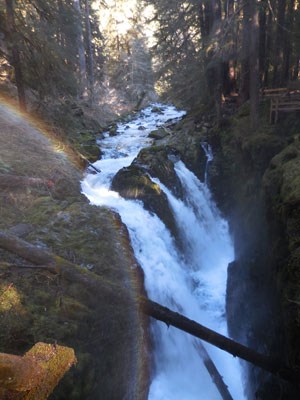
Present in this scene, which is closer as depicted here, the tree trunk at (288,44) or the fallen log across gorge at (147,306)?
the fallen log across gorge at (147,306)

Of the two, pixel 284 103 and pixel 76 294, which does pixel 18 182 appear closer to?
pixel 76 294

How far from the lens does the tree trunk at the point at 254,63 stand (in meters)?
13.9

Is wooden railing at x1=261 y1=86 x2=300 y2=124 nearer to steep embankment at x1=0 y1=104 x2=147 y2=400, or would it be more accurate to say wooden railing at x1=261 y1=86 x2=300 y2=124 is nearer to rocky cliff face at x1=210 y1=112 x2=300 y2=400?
rocky cliff face at x1=210 y1=112 x2=300 y2=400

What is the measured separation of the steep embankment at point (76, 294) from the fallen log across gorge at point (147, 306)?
2.7 inches

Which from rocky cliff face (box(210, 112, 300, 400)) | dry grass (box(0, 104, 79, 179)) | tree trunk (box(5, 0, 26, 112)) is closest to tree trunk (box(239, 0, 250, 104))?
rocky cliff face (box(210, 112, 300, 400))

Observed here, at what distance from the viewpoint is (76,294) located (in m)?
5.64

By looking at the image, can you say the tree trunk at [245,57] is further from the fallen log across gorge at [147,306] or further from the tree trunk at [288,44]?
the fallen log across gorge at [147,306]

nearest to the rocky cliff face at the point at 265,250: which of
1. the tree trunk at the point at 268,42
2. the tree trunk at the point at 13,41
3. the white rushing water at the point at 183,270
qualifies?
the white rushing water at the point at 183,270

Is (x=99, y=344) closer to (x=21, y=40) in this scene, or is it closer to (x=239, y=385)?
(x=239, y=385)

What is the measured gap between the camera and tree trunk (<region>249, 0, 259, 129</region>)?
13930 mm

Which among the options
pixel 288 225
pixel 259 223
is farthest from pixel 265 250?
pixel 288 225

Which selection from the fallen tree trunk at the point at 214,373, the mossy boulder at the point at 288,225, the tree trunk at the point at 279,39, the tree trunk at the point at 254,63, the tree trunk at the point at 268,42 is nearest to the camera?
the mossy boulder at the point at 288,225

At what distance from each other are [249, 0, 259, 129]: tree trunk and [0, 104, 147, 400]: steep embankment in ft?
29.1

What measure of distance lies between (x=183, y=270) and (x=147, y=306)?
16.7ft
